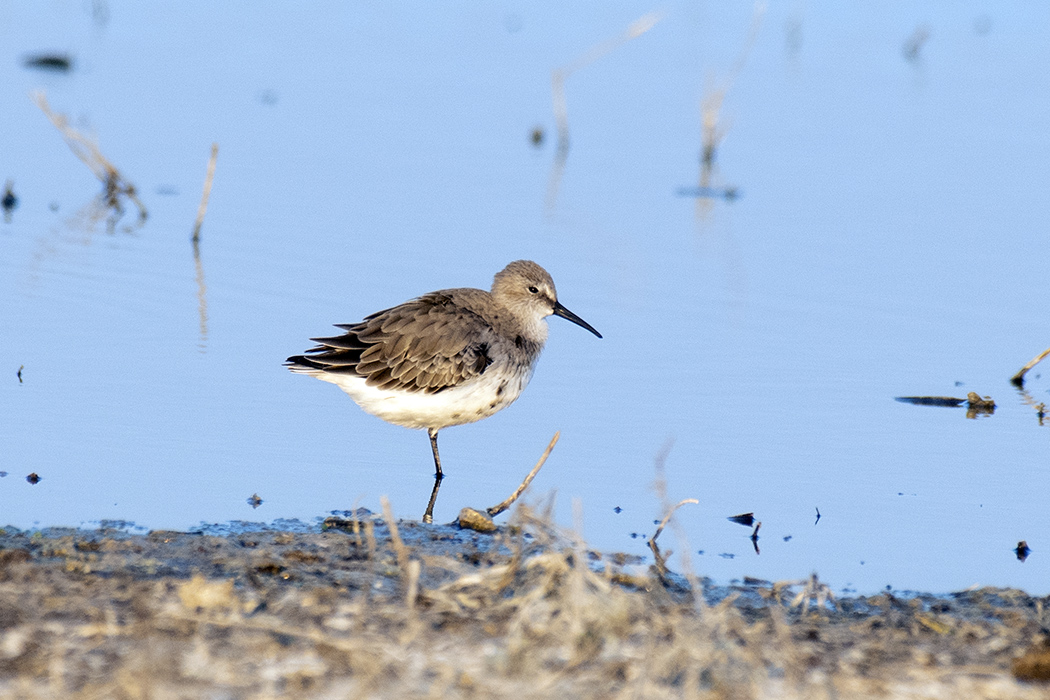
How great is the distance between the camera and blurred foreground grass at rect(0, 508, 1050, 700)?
4.00 metres

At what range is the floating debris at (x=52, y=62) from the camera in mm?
14938

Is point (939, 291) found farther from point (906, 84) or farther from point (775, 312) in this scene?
point (906, 84)

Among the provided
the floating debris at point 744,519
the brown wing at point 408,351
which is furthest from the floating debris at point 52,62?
the floating debris at point 744,519

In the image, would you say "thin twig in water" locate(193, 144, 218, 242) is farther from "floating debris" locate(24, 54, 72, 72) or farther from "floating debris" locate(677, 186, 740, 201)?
"floating debris" locate(24, 54, 72, 72)

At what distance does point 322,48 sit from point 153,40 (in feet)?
6.36

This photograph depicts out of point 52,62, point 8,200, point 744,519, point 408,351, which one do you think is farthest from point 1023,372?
point 52,62

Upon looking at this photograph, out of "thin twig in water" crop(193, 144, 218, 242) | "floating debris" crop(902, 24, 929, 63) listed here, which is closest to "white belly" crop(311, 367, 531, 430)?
"thin twig in water" crop(193, 144, 218, 242)

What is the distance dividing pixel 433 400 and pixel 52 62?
957cm

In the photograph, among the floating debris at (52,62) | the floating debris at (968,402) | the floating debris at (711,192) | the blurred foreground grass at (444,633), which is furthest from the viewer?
the floating debris at (52,62)

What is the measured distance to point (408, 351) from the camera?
23.6 ft

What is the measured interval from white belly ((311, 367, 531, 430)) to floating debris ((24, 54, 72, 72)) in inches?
359

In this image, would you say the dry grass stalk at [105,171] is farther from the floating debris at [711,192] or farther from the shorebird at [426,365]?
the floating debris at [711,192]

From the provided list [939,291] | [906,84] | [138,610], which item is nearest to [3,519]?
[138,610]

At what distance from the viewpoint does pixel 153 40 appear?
16422 millimetres
